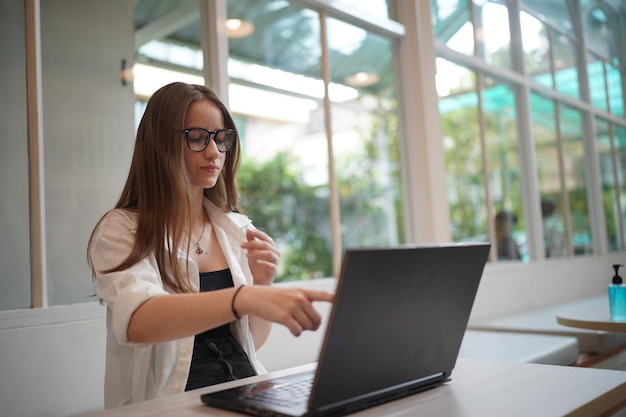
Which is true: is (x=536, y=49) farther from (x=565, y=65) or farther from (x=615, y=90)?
(x=615, y=90)

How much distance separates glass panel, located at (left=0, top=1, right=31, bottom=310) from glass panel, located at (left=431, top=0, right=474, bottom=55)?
2.82 metres

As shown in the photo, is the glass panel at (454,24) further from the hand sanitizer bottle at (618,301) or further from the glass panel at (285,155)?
the glass panel at (285,155)

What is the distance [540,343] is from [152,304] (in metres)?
2.22

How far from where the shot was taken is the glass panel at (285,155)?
24.8 feet

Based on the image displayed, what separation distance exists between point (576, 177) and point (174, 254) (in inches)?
209

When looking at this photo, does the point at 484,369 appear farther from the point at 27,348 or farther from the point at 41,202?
the point at 41,202

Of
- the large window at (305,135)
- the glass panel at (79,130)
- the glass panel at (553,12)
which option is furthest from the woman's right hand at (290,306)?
the glass panel at (553,12)

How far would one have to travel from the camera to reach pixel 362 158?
25.4 ft

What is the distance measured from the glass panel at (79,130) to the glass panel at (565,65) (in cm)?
455

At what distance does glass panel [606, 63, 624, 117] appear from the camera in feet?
21.8

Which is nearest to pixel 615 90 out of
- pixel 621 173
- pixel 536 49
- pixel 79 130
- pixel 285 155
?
pixel 621 173

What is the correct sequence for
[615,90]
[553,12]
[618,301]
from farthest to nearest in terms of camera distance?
1. [615,90]
2. [553,12]
3. [618,301]

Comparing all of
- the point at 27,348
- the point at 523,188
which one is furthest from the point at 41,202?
the point at 523,188

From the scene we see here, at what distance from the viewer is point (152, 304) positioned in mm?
1049
